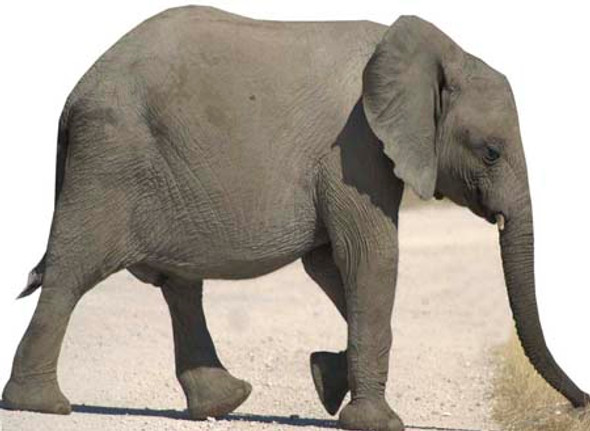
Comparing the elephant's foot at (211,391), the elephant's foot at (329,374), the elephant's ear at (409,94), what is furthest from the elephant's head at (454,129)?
the elephant's foot at (211,391)

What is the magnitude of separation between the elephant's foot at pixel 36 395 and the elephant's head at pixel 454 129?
2.21m

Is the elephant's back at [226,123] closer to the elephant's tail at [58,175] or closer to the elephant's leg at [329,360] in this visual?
the elephant's tail at [58,175]

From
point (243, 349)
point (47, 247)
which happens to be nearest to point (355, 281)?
point (47, 247)

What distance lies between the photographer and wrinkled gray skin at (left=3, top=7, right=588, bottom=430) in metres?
10.6

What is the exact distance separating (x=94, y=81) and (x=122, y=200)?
66 centimetres

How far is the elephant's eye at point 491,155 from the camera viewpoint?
10.7m

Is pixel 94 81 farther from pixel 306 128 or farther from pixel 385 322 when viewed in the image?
pixel 385 322

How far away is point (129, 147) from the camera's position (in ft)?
35.0

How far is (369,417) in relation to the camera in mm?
10891

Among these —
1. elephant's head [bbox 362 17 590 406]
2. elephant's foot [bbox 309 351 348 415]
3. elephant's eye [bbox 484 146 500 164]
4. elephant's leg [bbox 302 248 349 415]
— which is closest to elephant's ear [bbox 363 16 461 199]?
elephant's head [bbox 362 17 590 406]

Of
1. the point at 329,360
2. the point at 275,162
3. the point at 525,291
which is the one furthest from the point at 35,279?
the point at 525,291

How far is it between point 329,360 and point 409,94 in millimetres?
1623

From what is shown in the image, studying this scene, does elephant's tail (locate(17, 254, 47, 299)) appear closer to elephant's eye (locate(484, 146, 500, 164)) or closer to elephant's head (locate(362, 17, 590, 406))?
elephant's head (locate(362, 17, 590, 406))

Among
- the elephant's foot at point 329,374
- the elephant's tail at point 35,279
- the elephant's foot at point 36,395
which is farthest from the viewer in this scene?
the elephant's foot at point 329,374
